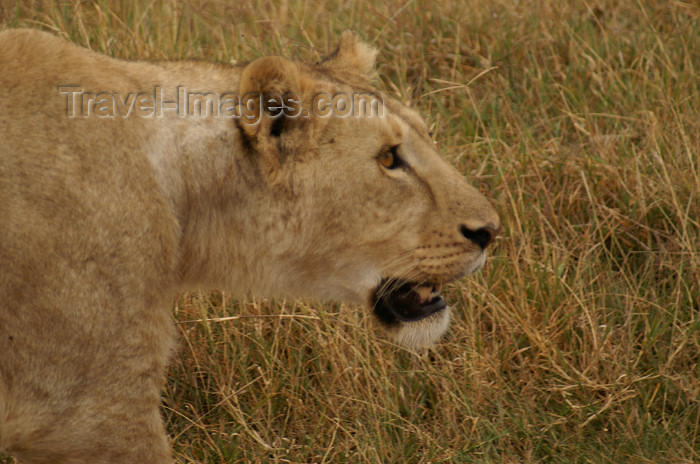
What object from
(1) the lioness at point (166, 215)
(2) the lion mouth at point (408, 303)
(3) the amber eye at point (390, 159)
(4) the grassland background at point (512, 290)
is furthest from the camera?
(4) the grassland background at point (512, 290)

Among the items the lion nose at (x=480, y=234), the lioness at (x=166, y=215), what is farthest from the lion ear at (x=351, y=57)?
the lion nose at (x=480, y=234)

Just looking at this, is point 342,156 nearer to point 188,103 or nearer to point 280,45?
point 188,103

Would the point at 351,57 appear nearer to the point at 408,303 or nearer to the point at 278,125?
the point at 278,125

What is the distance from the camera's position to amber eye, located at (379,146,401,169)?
2883 millimetres

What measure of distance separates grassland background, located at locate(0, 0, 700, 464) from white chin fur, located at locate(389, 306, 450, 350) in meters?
0.42

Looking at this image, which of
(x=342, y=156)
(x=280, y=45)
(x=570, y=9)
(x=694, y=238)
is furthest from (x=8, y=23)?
(x=694, y=238)

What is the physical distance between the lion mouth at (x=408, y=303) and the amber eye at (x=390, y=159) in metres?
0.41

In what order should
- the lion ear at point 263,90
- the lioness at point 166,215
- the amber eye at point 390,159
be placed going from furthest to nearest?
the amber eye at point 390,159, the lion ear at point 263,90, the lioness at point 166,215

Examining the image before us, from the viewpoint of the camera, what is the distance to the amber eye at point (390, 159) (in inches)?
113

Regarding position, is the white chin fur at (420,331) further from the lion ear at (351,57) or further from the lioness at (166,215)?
the lion ear at (351,57)

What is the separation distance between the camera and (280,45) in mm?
5082

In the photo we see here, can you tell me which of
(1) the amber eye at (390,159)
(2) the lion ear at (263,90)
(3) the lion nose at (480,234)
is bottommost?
(3) the lion nose at (480,234)

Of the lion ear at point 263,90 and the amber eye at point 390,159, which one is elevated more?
the lion ear at point 263,90

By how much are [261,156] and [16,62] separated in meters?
0.74
